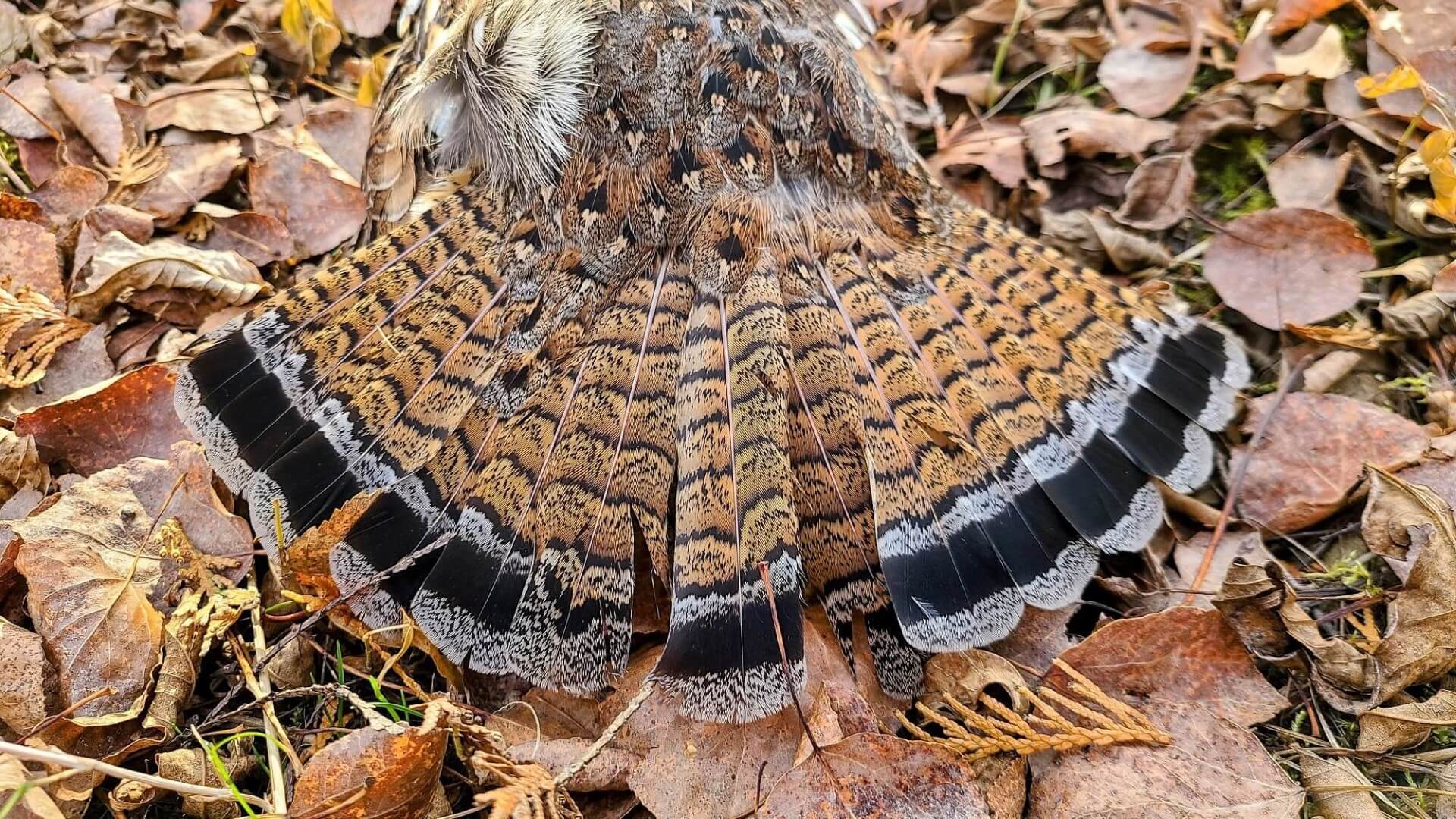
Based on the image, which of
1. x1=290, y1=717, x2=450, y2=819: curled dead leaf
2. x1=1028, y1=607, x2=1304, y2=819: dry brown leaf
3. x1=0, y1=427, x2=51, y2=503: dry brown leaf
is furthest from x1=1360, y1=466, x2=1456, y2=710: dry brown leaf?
x1=0, y1=427, x2=51, y2=503: dry brown leaf

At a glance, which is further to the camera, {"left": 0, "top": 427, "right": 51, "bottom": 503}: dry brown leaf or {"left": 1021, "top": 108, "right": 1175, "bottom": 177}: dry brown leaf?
{"left": 1021, "top": 108, "right": 1175, "bottom": 177}: dry brown leaf

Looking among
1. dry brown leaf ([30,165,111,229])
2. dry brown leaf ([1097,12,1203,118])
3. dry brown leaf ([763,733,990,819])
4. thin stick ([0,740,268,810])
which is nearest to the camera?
thin stick ([0,740,268,810])

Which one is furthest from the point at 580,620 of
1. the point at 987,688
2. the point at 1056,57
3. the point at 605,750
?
the point at 1056,57

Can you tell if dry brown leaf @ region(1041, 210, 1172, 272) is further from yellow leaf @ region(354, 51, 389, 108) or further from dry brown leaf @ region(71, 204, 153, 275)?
dry brown leaf @ region(71, 204, 153, 275)

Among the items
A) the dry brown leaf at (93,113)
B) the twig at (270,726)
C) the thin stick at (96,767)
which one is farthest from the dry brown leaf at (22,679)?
the dry brown leaf at (93,113)

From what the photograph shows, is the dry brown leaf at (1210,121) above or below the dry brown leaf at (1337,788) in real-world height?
Answer: above

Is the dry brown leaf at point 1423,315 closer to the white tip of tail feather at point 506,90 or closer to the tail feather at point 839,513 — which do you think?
the tail feather at point 839,513

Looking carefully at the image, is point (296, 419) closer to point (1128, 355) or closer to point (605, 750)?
point (605, 750)
